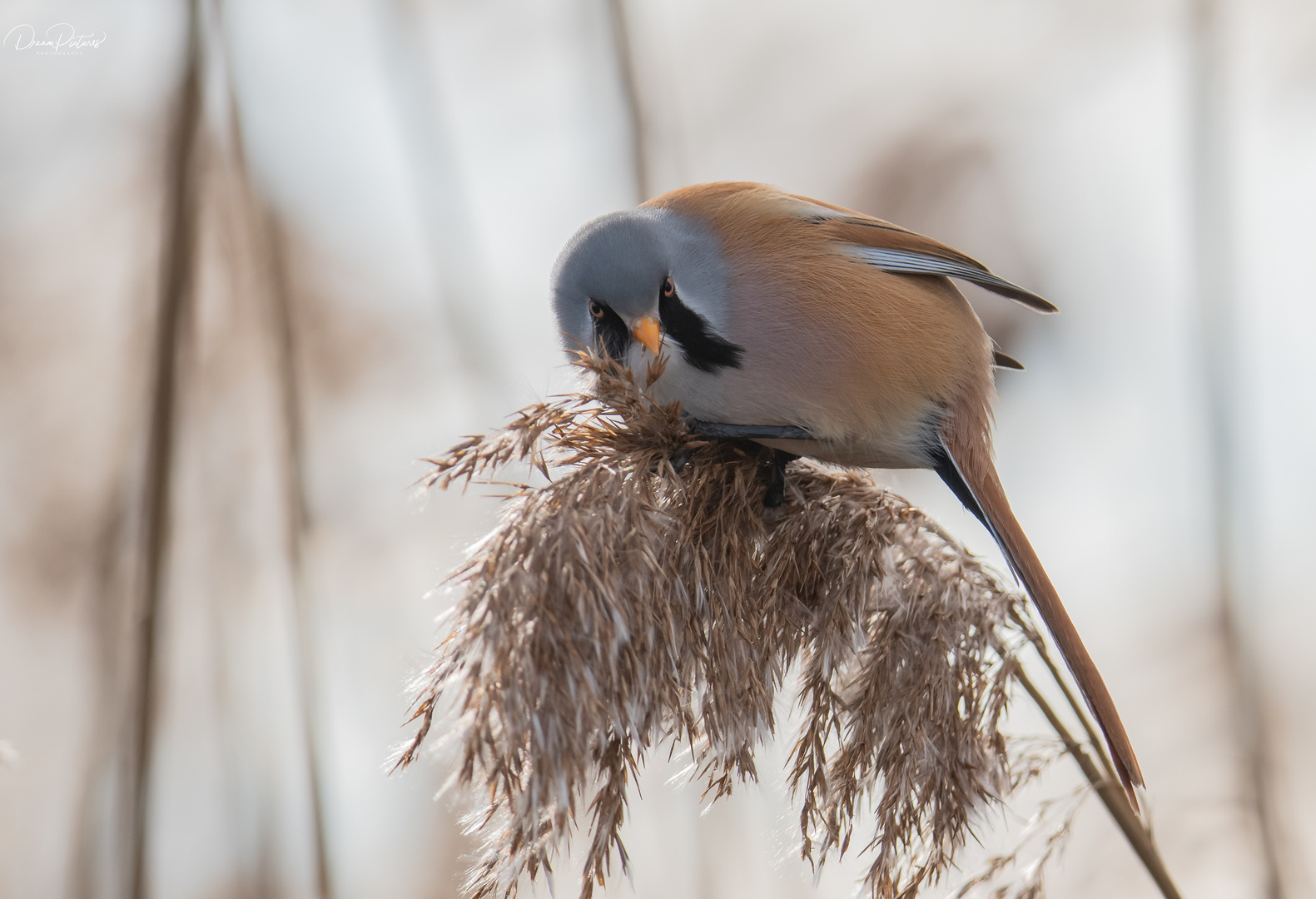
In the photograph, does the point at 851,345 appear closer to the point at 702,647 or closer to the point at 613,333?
the point at 613,333

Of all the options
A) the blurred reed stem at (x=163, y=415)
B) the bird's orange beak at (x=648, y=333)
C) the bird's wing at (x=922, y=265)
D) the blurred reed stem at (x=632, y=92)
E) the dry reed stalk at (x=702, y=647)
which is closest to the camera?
the dry reed stalk at (x=702, y=647)

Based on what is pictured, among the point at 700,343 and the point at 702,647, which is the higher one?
the point at 700,343

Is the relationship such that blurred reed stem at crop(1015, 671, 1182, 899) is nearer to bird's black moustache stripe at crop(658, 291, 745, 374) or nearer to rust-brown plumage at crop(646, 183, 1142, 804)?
rust-brown plumage at crop(646, 183, 1142, 804)

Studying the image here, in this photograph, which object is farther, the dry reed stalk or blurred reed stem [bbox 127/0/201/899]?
blurred reed stem [bbox 127/0/201/899]

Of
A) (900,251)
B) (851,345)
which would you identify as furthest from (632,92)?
(851,345)

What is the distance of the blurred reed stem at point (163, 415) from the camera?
2.04 meters

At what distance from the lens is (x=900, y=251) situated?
1761 mm

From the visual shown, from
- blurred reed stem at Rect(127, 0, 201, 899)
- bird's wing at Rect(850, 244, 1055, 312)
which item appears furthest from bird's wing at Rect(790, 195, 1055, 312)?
blurred reed stem at Rect(127, 0, 201, 899)

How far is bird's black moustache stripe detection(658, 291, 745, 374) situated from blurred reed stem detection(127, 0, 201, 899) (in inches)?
57.6

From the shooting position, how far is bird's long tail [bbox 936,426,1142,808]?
3.77 ft

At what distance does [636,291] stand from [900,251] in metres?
0.62

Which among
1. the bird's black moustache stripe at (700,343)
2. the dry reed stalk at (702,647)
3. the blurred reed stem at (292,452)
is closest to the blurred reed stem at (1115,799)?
the dry reed stalk at (702,647)

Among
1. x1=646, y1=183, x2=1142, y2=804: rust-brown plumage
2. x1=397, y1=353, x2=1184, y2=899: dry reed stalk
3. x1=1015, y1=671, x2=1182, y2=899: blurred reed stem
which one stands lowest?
x1=1015, y1=671, x2=1182, y2=899: blurred reed stem

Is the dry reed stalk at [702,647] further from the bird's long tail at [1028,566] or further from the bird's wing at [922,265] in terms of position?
the bird's wing at [922,265]
